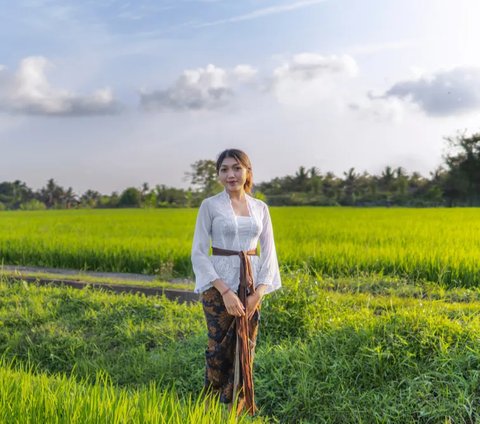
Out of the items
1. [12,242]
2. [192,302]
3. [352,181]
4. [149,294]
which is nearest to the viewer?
[192,302]

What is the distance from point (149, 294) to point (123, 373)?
2436mm

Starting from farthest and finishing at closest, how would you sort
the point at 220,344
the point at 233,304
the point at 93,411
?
1. the point at 220,344
2. the point at 233,304
3. the point at 93,411

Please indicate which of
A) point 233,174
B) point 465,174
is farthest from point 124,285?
point 465,174

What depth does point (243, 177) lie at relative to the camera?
3.10 m

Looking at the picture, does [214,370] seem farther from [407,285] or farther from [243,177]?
[407,285]

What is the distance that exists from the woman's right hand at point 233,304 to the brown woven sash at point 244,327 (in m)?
0.06

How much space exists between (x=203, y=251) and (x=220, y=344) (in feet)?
1.83

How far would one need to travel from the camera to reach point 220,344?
322 cm

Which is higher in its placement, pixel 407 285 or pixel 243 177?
pixel 243 177

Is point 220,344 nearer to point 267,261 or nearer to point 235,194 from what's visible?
point 267,261

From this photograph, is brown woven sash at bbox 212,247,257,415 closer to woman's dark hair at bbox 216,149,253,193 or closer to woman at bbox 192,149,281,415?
woman at bbox 192,149,281,415

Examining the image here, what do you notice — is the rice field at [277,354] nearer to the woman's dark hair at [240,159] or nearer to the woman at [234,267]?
the woman at [234,267]

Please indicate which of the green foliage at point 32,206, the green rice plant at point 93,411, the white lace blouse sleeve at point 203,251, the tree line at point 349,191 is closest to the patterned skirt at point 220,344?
the white lace blouse sleeve at point 203,251

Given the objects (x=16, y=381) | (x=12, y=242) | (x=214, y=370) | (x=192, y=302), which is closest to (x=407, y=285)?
(x=192, y=302)
